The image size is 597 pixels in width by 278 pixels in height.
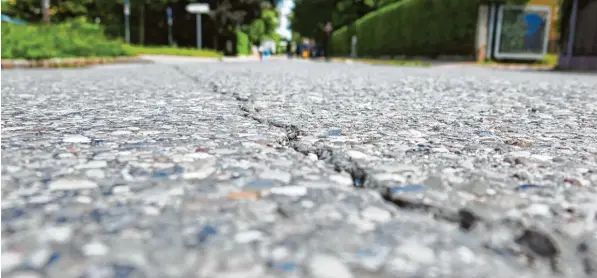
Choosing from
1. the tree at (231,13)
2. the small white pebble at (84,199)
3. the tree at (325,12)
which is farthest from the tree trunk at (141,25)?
the small white pebble at (84,199)

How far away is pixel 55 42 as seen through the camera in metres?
10.3

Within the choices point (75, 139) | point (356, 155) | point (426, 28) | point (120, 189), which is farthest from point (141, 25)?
point (120, 189)

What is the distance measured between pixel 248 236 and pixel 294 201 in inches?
8.8

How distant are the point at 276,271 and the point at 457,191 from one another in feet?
2.08

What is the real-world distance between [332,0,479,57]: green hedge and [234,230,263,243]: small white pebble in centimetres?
1664

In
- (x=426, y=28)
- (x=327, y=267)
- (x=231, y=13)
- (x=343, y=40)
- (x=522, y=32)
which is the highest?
(x=231, y=13)

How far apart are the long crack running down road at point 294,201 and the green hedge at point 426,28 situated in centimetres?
1511

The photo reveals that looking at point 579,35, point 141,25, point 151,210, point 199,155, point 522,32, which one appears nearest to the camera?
point 151,210

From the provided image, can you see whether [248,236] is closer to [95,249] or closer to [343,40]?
[95,249]

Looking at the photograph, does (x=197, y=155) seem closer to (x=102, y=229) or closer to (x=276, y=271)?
(x=102, y=229)

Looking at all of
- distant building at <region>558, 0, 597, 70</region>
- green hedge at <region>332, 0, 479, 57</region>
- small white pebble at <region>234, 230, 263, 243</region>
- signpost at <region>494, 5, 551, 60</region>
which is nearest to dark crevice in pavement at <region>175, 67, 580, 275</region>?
small white pebble at <region>234, 230, 263, 243</region>

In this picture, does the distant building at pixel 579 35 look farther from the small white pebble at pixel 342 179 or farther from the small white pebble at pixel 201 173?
the small white pebble at pixel 201 173

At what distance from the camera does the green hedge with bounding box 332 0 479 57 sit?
1633cm

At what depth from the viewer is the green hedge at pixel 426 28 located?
16.3m
